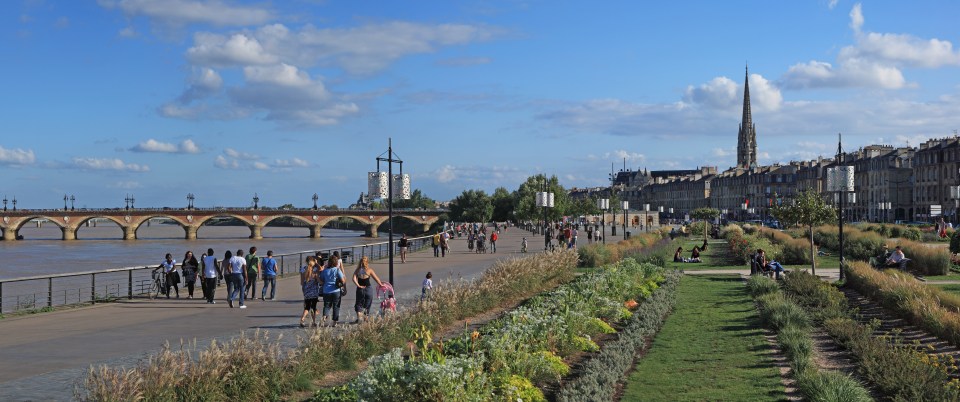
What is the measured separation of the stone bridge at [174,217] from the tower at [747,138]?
85.7 meters

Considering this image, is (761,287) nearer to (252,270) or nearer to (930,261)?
(930,261)

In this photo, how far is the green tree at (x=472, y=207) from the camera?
12150 cm

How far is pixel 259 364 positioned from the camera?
9578 mm

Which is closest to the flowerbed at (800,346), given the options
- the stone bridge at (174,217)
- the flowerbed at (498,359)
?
the flowerbed at (498,359)

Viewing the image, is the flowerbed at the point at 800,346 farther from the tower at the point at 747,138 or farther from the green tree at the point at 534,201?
the tower at the point at 747,138

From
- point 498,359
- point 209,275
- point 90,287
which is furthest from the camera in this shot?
point 90,287

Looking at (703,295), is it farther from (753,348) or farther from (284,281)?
(284,281)

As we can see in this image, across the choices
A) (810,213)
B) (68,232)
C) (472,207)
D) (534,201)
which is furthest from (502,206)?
(810,213)

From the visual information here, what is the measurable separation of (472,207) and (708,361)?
111590 mm

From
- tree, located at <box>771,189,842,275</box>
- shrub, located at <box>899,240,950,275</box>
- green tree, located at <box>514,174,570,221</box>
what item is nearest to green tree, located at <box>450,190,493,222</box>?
green tree, located at <box>514,174,570,221</box>

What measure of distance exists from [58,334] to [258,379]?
7177 millimetres

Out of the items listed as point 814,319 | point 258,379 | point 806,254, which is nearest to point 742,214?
point 806,254

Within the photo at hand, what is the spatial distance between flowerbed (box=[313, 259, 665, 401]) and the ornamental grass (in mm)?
4990

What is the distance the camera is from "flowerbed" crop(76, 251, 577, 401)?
8.09 metres
